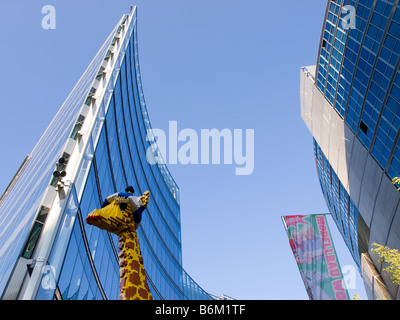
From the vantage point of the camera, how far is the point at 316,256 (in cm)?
2309

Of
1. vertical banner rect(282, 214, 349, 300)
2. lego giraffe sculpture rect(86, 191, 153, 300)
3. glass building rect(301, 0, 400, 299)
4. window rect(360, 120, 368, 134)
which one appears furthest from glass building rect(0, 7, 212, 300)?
window rect(360, 120, 368, 134)

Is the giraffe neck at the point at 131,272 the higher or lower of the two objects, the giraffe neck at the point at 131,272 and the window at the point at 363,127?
the lower

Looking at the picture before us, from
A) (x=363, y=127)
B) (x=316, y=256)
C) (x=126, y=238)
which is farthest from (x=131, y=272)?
(x=363, y=127)

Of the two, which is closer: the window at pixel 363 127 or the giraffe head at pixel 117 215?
the giraffe head at pixel 117 215

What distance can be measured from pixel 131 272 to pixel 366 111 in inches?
998

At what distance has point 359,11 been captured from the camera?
2655 cm

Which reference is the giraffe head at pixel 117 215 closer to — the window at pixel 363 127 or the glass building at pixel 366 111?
the glass building at pixel 366 111

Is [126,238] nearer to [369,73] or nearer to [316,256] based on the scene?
[316,256]

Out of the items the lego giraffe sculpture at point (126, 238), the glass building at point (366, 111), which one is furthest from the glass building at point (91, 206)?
the glass building at point (366, 111)

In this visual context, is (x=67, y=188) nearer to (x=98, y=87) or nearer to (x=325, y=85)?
(x=98, y=87)

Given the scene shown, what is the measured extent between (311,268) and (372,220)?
1002cm


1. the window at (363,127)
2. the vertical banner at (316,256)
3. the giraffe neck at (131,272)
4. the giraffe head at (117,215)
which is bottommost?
the giraffe neck at (131,272)

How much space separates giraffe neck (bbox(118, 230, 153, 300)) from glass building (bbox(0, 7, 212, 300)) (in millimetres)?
3814

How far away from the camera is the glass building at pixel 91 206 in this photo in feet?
35.5
